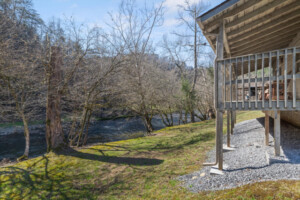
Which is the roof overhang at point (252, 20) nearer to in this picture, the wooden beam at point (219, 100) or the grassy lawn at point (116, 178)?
the wooden beam at point (219, 100)

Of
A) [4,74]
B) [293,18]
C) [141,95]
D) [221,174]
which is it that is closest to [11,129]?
[4,74]

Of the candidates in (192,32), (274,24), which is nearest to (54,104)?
(274,24)

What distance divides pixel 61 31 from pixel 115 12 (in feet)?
15.3

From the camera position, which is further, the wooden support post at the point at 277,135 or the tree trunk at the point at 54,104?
the tree trunk at the point at 54,104

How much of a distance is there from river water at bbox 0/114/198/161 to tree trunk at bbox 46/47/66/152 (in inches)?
113

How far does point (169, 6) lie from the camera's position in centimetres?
1415

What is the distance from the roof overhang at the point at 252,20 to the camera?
3705mm

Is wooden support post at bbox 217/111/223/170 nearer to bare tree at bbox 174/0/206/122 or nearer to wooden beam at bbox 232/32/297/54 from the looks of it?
wooden beam at bbox 232/32/297/54

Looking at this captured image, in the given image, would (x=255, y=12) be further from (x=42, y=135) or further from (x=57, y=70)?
(x=42, y=135)

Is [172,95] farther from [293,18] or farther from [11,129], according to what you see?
[11,129]

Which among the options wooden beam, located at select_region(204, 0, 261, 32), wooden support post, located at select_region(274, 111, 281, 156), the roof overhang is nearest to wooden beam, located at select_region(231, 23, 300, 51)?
the roof overhang

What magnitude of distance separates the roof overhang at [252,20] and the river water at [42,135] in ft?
28.2

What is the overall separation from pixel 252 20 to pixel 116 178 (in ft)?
16.7

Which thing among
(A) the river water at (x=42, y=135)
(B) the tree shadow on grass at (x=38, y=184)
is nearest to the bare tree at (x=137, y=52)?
(A) the river water at (x=42, y=135)
